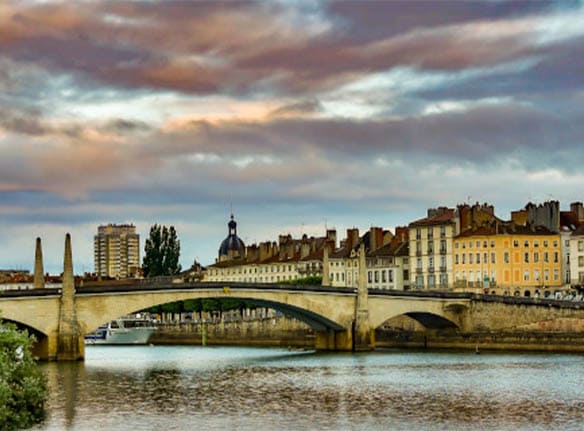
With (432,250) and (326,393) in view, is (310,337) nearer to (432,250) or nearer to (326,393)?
(432,250)

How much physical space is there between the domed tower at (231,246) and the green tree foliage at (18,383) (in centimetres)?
12556

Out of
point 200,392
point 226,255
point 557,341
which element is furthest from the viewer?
point 226,255

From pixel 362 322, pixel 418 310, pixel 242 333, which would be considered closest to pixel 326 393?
pixel 362 322

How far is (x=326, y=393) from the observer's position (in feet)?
170

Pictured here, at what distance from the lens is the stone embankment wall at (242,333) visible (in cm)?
10150

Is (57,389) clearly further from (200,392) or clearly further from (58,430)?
(58,430)

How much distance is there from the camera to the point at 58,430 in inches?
1565

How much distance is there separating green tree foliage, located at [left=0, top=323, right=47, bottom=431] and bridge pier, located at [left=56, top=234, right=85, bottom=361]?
3041 centimetres

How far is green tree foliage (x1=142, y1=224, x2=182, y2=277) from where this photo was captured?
5650 inches

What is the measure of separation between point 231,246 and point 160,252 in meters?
27.6

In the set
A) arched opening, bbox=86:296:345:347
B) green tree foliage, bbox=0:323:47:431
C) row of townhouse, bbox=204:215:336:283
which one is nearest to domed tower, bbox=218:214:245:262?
row of townhouse, bbox=204:215:336:283

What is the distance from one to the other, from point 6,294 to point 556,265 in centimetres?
5521

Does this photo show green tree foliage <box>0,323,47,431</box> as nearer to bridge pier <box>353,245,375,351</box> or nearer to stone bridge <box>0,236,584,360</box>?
stone bridge <box>0,236,584,360</box>

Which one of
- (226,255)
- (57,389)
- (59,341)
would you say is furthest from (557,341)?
(226,255)
